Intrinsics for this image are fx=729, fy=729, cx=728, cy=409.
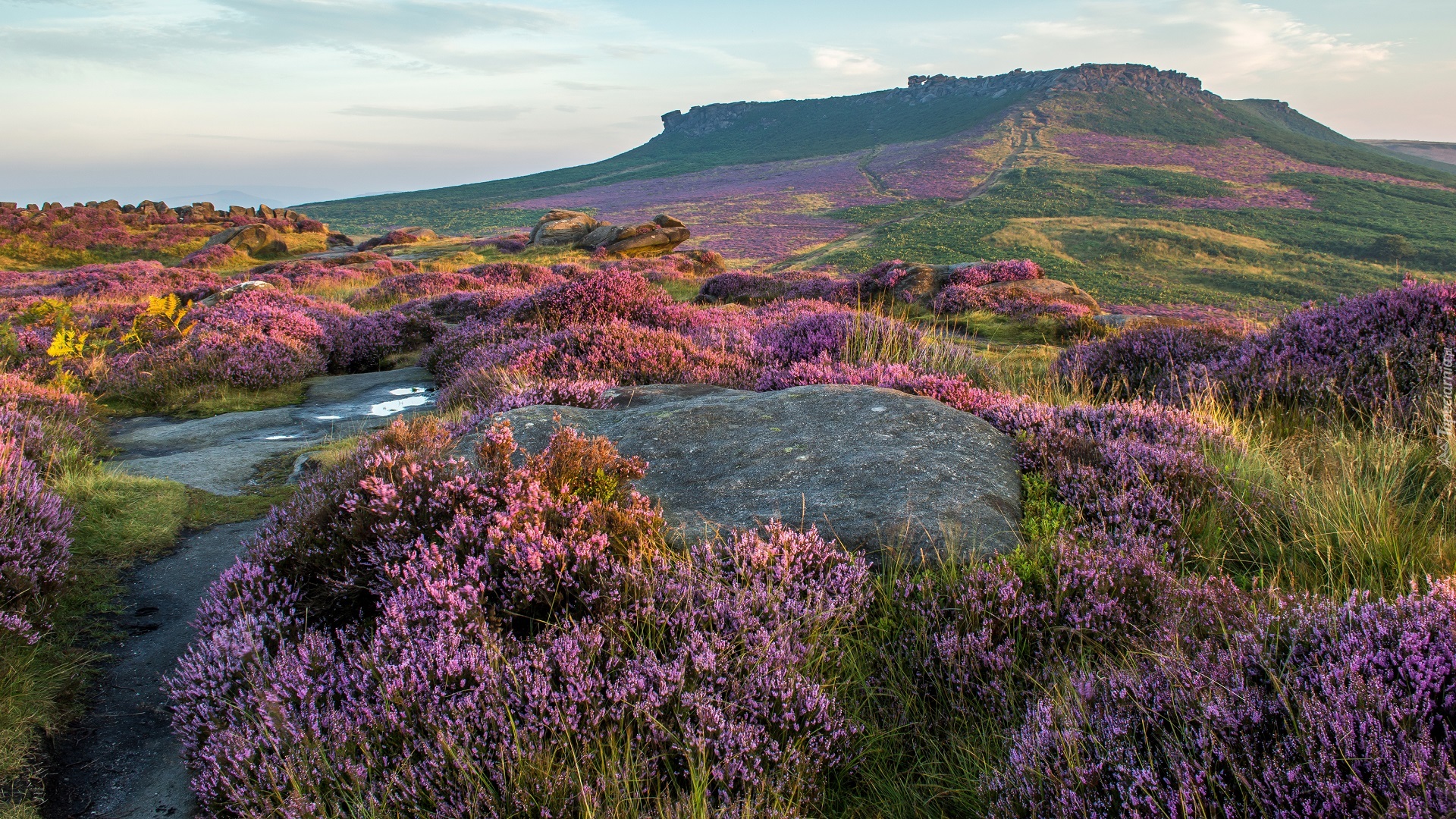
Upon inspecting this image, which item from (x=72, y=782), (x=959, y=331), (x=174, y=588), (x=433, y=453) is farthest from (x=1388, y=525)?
(x=959, y=331)

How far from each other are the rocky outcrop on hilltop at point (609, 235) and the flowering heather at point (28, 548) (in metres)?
27.9

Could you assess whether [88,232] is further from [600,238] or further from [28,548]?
[28,548]

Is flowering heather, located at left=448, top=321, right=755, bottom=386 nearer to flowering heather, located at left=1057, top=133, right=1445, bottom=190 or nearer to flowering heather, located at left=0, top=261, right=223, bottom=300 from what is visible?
flowering heather, located at left=0, top=261, right=223, bottom=300

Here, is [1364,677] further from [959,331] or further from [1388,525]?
[959,331]

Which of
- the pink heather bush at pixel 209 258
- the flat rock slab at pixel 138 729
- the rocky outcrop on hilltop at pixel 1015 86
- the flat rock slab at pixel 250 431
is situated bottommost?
the flat rock slab at pixel 138 729

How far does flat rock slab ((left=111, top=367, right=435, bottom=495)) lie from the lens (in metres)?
5.75

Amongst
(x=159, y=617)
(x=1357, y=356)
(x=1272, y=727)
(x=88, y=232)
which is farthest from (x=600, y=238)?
(x=1272, y=727)

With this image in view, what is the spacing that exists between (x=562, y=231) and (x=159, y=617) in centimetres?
3457

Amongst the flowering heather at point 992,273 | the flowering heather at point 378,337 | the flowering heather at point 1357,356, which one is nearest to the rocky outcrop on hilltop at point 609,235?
the flowering heather at point 992,273

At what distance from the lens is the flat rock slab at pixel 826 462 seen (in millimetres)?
3732

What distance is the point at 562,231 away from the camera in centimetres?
3631

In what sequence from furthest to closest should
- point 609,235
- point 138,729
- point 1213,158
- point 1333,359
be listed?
point 1213,158
point 609,235
point 1333,359
point 138,729

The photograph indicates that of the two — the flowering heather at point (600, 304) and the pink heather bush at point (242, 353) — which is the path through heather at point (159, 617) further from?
the flowering heather at point (600, 304)

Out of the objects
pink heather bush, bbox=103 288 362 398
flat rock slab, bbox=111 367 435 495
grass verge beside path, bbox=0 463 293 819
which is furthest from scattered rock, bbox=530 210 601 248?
grass verge beside path, bbox=0 463 293 819
